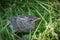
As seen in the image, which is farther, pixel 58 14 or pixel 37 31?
pixel 58 14

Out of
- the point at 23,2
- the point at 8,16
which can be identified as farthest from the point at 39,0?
the point at 8,16

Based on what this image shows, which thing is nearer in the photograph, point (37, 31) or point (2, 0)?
point (37, 31)

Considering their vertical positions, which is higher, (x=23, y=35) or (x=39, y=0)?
(x=39, y=0)

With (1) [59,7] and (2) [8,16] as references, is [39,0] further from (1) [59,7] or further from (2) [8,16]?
(2) [8,16]

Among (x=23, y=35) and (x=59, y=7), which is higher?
(x=59, y=7)

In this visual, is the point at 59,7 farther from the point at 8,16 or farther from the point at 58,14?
the point at 8,16

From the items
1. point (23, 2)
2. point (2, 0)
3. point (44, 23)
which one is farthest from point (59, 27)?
point (2, 0)
